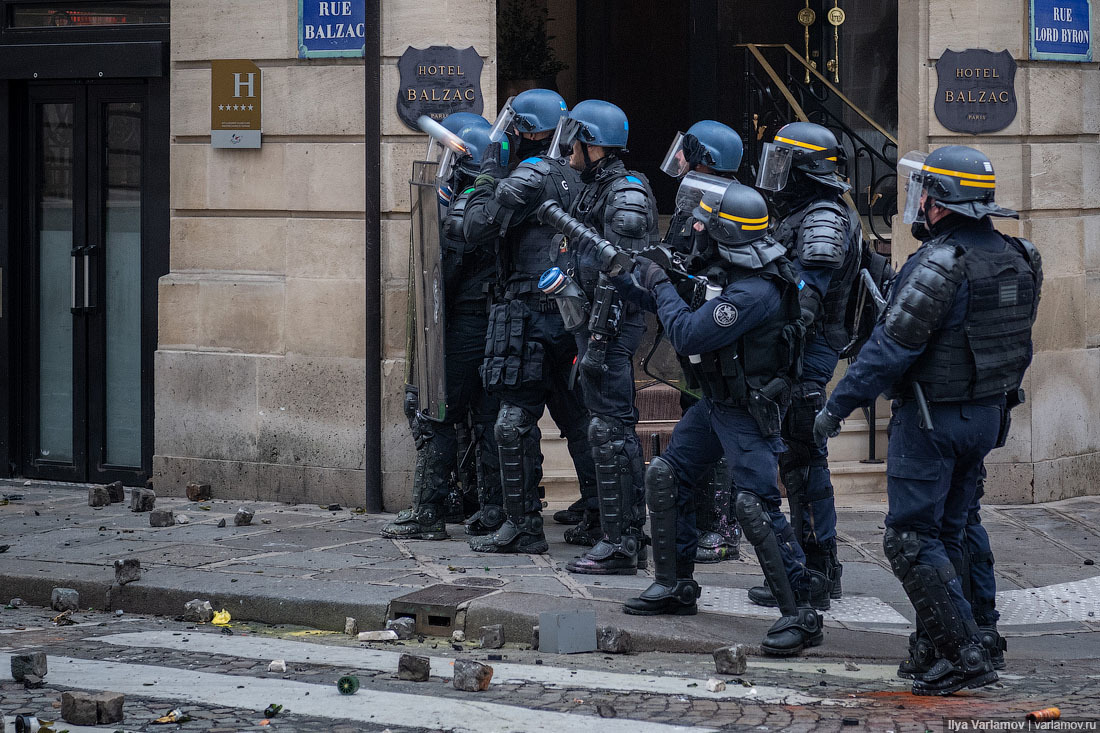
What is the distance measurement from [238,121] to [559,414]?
10.2 feet

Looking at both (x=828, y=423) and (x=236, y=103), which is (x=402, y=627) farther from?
(x=236, y=103)

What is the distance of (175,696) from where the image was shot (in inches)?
199

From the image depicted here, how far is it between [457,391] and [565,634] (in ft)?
7.12

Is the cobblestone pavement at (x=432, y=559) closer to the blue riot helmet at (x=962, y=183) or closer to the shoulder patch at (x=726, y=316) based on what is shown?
the shoulder patch at (x=726, y=316)

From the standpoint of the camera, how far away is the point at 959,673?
5.05m

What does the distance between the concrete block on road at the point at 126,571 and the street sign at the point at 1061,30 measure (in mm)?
6039

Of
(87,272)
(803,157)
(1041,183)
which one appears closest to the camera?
(803,157)

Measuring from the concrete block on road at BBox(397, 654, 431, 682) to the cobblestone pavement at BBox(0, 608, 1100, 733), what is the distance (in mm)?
42

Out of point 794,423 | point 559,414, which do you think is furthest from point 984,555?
point 559,414

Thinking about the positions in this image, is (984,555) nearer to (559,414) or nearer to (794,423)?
(794,423)

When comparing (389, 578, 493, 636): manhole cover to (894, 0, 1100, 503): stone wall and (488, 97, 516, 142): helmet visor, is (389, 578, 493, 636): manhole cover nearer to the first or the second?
(488, 97, 516, 142): helmet visor

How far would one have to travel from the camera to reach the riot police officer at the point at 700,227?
629 centimetres

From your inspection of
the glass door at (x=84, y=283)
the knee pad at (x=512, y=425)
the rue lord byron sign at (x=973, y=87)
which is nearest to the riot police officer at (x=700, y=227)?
the knee pad at (x=512, y=425)

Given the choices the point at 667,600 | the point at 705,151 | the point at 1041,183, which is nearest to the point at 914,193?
the point at 705,151
